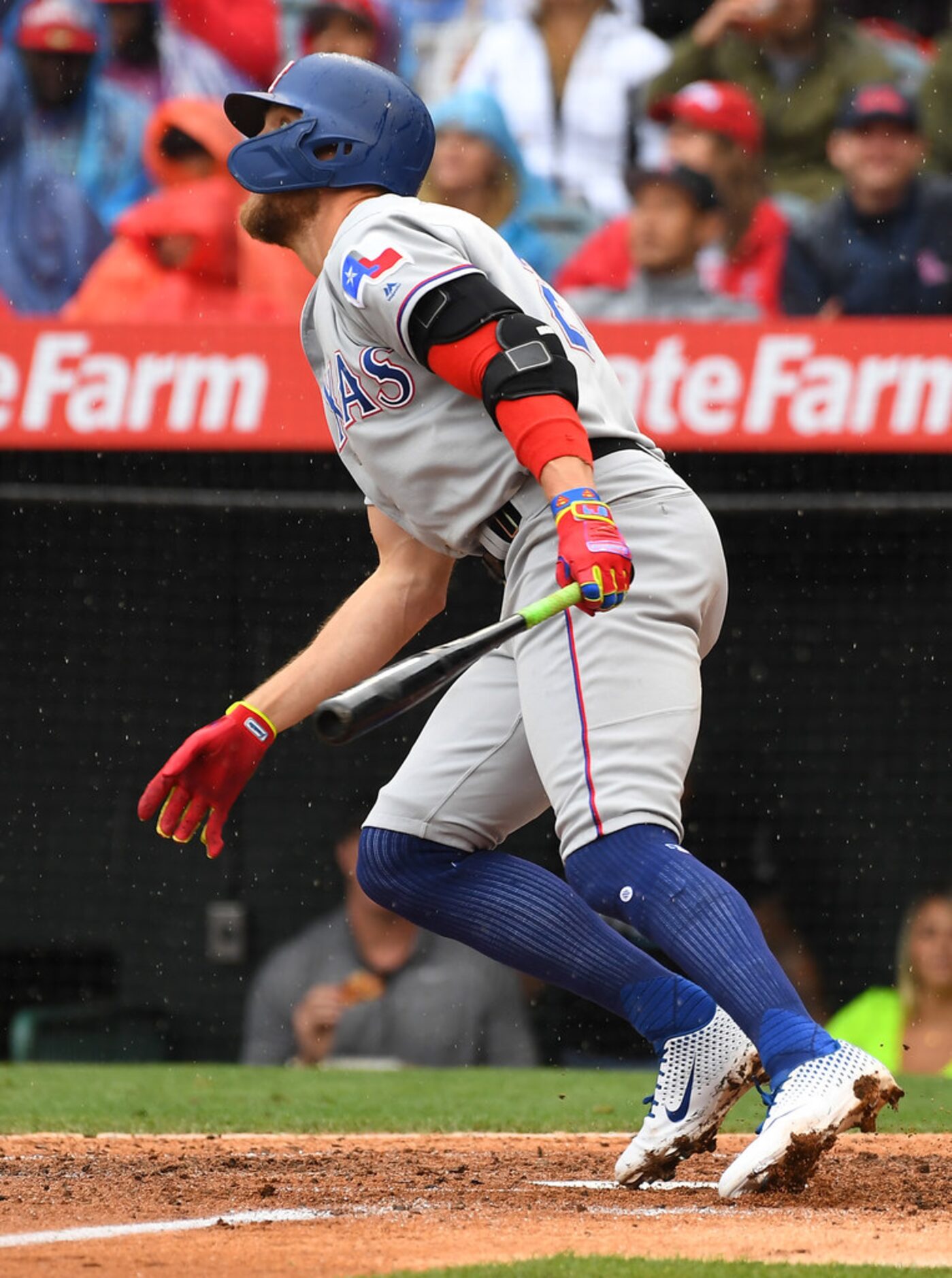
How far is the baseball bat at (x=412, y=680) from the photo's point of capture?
2.18 metres

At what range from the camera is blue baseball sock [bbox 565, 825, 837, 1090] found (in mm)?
2314

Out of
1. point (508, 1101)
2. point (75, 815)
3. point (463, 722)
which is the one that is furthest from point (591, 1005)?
point (463, 722)

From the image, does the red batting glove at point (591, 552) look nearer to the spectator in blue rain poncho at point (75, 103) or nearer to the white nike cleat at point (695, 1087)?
the white nike cleat at point (695, 1087)

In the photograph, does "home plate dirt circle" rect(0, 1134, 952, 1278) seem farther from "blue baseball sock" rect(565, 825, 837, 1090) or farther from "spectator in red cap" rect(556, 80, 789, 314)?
"spectator in red cap" rect(556, 80, 789, 314)

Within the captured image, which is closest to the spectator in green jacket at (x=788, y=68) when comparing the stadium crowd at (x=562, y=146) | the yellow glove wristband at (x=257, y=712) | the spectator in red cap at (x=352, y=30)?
the stadium crowd at (x=562, y=146)

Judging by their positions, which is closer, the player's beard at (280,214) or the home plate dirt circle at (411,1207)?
the home plate dirt circle at (411,1207)

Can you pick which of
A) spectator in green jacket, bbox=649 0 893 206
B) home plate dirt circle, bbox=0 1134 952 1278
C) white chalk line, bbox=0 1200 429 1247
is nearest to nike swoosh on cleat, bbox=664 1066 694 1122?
home plate dirt circle, bbox=0 1134 952 1278

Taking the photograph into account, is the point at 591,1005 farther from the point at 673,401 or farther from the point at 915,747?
the point at 673,401

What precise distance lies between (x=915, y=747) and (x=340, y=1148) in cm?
420

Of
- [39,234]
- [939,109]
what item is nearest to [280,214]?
[39,234]

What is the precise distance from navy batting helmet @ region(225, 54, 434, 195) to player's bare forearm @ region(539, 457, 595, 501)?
0.63 metres

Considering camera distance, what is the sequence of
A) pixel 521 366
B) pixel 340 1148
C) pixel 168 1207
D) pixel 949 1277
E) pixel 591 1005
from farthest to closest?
pixel 591 1005 < pixel 340 1148 < pixel 168 1207 < pixel 521 366 < pixel 949 1277

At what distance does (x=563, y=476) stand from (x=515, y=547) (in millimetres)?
253

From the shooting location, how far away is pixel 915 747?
22.8ft
